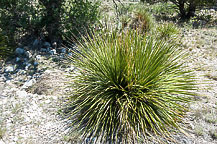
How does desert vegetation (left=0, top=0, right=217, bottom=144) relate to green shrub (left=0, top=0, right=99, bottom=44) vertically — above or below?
below

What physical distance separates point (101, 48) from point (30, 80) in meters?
2.11

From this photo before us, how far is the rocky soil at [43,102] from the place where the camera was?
289 centimetres

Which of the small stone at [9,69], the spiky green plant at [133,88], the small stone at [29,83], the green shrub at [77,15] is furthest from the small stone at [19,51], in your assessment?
the spiky green plant at [133,88]

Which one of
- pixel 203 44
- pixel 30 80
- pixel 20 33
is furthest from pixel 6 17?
pixel 203 44

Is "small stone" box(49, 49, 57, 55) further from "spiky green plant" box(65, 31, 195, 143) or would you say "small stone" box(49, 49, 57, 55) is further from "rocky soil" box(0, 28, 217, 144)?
"spiky green plant" box(65, 31, 195, 143)

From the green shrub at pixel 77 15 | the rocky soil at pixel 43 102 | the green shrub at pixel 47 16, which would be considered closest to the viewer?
the rocky soil at pixel 43 102

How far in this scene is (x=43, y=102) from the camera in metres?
3.67

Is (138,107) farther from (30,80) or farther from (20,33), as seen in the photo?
(20,33)

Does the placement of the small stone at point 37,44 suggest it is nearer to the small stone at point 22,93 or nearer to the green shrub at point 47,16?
the green shrub at point 47,16

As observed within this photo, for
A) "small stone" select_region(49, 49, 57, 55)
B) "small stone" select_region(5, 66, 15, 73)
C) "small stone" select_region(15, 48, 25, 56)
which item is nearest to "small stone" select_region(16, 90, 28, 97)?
"small stone" select_region(5, 66, 15, 73)

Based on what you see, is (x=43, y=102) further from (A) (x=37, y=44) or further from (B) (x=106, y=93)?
(A) (x=37, y=44)

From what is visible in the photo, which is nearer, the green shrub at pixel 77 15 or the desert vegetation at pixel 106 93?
the desert vegetation at pixel 106 93

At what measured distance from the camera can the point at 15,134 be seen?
3006mm

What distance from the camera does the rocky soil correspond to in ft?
9.48
